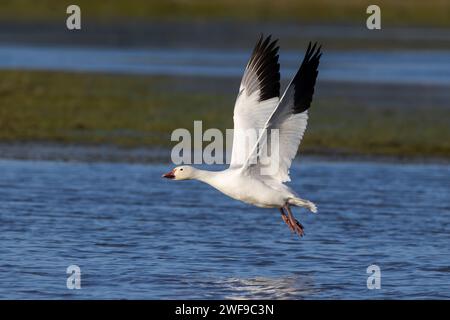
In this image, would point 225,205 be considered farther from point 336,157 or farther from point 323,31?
point 323,31

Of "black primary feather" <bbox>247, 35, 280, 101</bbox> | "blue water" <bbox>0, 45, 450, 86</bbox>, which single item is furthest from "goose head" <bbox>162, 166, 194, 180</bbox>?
"blue water" <bbox>0, 45, 450, 86</bbox>

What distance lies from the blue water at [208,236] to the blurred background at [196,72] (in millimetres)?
2539

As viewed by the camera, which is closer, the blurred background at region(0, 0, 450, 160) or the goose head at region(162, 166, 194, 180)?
the goose head at region(162, 166, 194, 180)

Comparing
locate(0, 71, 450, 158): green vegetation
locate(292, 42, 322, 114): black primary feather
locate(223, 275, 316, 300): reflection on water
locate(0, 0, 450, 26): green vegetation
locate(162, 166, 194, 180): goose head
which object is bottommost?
locate(223, 275, 316, 300): reflection on water

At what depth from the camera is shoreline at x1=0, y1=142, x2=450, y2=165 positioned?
62.6ft

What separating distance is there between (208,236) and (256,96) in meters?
1.84

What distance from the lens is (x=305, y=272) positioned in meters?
12.1

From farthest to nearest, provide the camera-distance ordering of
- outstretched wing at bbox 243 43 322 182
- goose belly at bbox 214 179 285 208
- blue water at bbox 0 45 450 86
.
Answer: blue water at bbox 0 45 450 86 < goose belly at bbox 214 179 285 208 < outstretched wing at bbox 243 43 322 182

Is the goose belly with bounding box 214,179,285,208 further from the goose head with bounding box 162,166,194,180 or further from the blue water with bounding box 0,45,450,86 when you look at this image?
the blue water with bounding box 0,45,450,86

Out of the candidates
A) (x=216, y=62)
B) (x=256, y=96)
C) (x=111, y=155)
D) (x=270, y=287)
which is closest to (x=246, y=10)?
(x=216, y=62)

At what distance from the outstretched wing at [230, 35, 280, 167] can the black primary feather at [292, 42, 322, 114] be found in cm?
52

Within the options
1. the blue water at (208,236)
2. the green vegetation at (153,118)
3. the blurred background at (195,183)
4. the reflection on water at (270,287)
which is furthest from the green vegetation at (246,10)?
the reflection on water at (270,287)

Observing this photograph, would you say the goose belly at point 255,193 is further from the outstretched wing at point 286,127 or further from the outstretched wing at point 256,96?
the outstretched wing at point 256,96

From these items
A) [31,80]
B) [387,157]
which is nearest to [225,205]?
[387,157]
